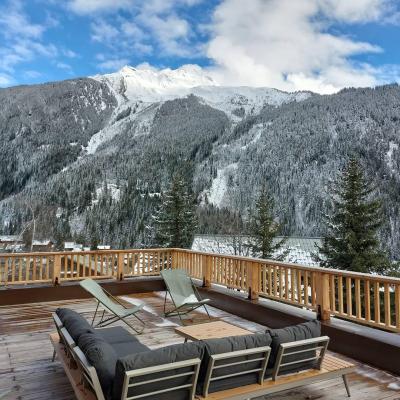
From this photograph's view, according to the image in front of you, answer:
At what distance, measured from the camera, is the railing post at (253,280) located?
592cm

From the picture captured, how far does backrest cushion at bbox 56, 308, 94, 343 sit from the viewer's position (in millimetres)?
2754

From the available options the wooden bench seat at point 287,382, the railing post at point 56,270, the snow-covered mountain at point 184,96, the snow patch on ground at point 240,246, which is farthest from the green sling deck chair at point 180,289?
the snow-covered mountain at point 184,96

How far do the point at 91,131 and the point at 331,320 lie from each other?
133m

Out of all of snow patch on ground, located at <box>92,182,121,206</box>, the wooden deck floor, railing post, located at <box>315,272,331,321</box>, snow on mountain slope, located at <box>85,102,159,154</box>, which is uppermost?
snow on mountain slope, located at <box>85,102,159,154</box>

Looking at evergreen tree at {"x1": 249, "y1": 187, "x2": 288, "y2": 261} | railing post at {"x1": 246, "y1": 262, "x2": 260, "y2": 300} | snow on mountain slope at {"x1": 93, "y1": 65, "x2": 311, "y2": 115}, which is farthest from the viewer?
snow on mountain slope at {"x1": 93, "y1": 65, "x2": 311, "y2": 115}

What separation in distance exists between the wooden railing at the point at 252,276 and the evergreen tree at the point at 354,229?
38.6ft

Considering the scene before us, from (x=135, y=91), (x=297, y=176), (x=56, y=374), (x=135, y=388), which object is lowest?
(x=56, y=374)

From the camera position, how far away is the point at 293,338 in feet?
8.87

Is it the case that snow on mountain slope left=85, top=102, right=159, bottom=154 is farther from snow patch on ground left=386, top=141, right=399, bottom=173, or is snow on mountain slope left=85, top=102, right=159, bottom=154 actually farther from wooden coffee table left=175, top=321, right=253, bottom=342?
wooden coffee table left=175, top=321, right=253, bottom=342

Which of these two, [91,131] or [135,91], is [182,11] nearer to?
[91,131]

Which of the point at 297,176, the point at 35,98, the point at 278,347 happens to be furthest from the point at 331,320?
the point at 35,98

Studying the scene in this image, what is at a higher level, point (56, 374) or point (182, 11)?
point (182, 11)

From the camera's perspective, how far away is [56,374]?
11.8 feet

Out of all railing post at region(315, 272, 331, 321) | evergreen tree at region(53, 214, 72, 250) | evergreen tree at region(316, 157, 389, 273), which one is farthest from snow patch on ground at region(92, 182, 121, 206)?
railing post at region(315, 272, 331, 321)
